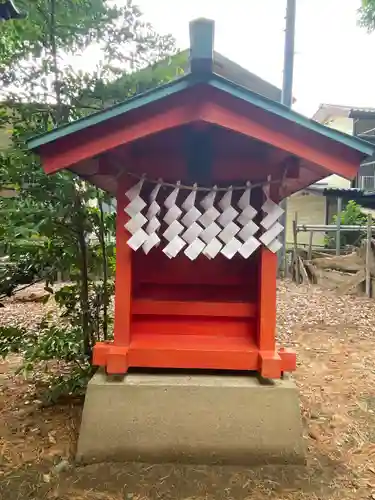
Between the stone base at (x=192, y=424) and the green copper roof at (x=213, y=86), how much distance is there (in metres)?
1.52

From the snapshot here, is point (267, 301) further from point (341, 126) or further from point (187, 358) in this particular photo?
point (341, 126)

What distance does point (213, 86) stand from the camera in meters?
2.32

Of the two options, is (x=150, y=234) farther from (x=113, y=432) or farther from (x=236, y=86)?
(x=113, y=432)

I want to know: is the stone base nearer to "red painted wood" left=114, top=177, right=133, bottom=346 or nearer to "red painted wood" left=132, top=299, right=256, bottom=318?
"red painted wood" left=114, top=177, right=133, bottom=346

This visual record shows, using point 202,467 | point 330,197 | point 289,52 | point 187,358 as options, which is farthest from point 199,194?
point 330,197

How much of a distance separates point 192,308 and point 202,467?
98 centimetres

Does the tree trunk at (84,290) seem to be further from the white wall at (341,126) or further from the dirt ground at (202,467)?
the white wall at (341,126)

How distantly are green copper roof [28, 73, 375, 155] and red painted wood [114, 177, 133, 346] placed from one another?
21.1 inches

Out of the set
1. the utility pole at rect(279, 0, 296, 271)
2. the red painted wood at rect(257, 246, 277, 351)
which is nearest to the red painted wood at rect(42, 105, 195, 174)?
the red painted wood at rect(257, 246, 277, 351)

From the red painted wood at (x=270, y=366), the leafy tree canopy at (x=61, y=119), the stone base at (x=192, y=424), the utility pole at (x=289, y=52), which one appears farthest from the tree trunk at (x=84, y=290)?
the utility pole at (x=289, y=52)

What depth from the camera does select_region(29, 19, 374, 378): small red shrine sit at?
2.37 m

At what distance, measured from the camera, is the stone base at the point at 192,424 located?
9.01 feet

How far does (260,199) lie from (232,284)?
2.31 feet

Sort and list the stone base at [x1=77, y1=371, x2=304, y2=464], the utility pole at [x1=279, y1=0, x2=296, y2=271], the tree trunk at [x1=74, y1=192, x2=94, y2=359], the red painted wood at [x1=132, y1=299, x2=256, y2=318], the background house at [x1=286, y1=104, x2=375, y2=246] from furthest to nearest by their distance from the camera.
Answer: the background house at [x1=286, y1=104, x2=375, y2=246]
the utility pole at [x1=279, y1=0, x2=296, y2=271]
the tree trunk at [x1=74, y1=192, x2=94, y2=359]
the red painted wood at [x1=132, y1=299, x2=256, y2=318]
the stone base at [x1=77, y1=371, x2=304, y2=464]
